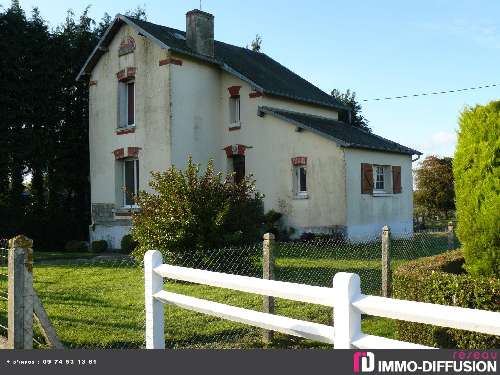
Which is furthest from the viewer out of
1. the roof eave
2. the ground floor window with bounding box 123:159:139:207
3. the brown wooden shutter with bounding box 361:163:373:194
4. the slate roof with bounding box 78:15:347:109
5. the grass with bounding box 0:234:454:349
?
the ground floor window with bounding box 123:159:139:207

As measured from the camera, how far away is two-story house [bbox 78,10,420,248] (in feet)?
67.8

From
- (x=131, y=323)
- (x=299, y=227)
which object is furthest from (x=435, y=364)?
(x=299, y=227)

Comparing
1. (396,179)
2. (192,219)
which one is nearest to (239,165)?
(396,179)

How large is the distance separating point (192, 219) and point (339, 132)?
40.0 feet

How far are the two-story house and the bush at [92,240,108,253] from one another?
388mm

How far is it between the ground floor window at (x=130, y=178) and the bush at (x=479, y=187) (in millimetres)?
17687

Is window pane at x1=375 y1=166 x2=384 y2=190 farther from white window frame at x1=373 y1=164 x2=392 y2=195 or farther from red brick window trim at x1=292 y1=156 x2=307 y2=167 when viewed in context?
red brick window trim at x1=292 y1=156 x2=307 y2=167

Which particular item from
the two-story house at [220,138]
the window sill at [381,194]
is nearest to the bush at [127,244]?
the two-story house at [220,138]

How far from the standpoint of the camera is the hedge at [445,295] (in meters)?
5.49

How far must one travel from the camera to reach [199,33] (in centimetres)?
2236

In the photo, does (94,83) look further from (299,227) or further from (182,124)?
(299,227)

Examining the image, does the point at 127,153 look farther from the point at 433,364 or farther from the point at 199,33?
the point at 433,364

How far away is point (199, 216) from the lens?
11438mm

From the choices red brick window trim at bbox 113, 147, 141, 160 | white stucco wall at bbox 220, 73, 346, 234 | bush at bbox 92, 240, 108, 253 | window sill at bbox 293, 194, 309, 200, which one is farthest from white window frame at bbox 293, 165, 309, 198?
bush at bbox 92, 240, 108, 253
